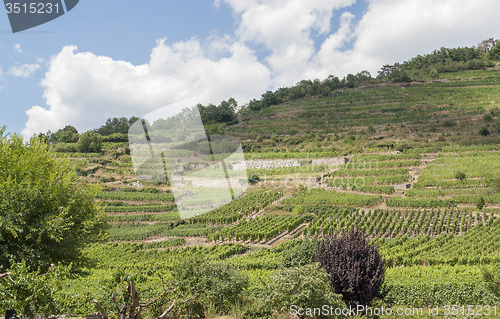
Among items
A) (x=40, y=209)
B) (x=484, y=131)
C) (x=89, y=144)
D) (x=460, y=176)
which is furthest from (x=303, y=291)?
(x=89, y=144)

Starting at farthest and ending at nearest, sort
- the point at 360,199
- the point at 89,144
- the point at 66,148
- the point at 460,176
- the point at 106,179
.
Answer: the point at 66,148 < the point at 89,144 < the point at 106,179 < the point at 460,176 < the point at 360,199

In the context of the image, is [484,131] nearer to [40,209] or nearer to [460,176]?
[460,176]

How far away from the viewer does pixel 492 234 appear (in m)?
18.9

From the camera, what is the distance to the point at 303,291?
6793 millimetres

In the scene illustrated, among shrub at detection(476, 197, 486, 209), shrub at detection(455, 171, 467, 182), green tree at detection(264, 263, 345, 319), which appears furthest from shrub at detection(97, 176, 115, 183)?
green tree at detection(264, 263, 345, 319)

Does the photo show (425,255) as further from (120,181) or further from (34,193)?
(120,181)

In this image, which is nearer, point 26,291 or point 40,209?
point 26,291

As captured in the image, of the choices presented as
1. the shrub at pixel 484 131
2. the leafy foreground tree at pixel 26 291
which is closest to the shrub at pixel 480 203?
the leafy foreground tree at pixel 26 291

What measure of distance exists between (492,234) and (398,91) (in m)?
75.8

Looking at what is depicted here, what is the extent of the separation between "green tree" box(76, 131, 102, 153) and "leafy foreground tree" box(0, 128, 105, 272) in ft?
203

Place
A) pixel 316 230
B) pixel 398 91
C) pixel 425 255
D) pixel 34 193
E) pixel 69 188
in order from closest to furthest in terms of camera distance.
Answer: pixel 34 193 < pixel 69 188 < pixel 425 255 < pixel 316 230 < pixel 398 91

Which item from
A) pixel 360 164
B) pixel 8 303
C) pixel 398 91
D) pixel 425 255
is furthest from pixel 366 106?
pixel 8 303

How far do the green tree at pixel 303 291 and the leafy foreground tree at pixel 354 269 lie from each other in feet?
2.72

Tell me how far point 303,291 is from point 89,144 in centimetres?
7390
